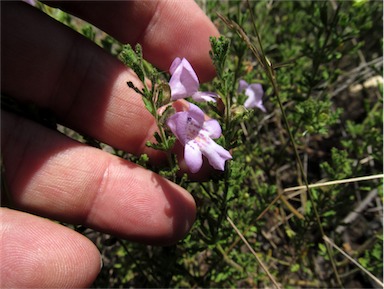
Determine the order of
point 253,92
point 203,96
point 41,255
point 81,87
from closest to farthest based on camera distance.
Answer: point 41,255, point 203,96, point 81,87, point 253,92

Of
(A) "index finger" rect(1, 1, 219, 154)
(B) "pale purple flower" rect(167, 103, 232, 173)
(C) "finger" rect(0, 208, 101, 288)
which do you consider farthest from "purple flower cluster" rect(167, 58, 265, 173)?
(C) "finger" rect(0, 208, 101, 288)

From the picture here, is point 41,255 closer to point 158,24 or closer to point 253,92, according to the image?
point 158,24

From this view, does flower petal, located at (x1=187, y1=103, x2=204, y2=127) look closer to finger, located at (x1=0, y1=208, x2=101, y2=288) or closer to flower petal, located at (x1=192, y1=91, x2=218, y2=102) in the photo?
flower petal, located at (x1=192, y1=91, x2=218, y2=102)

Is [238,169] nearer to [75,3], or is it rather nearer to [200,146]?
[200,146]

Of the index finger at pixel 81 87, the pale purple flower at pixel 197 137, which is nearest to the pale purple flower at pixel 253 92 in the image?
the index finger at pixel 81 87

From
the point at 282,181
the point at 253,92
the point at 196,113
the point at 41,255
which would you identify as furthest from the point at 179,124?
the point at 282,181

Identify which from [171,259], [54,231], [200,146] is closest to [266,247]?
[171,259]
